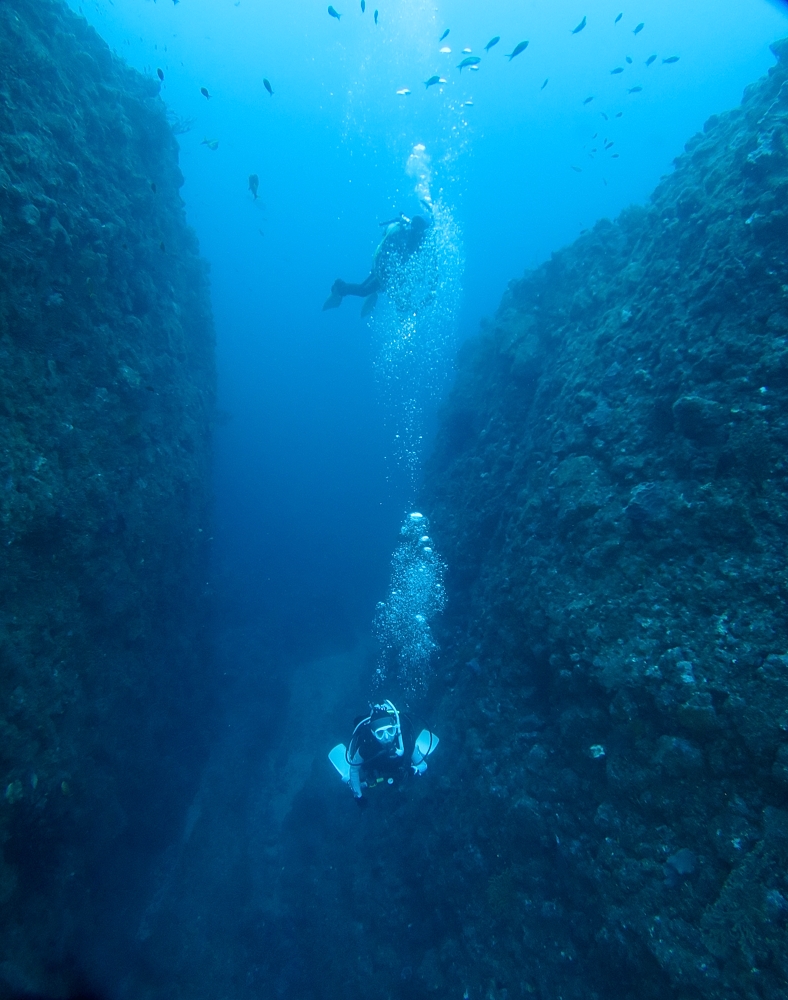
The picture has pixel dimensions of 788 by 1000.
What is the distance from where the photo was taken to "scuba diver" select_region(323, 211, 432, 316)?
13.4m

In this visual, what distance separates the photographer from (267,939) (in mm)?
8922

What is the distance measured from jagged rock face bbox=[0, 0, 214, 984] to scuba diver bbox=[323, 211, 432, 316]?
6.23 m

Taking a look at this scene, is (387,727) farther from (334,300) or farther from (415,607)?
A: (334,300)

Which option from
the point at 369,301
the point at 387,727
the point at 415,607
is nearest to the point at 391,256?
the point at 369,301

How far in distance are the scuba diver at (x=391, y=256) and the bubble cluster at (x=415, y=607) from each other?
328 inches

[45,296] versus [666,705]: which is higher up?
[45,296]

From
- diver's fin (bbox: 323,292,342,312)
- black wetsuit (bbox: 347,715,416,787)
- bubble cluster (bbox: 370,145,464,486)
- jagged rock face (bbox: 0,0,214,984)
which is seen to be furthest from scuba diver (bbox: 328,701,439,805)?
bubble cluster (bbox: 370,145,464,486)

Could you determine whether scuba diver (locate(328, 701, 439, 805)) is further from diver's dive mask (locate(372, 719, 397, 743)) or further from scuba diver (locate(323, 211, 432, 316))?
scuba diver (locate(323, 211, 432, 316))

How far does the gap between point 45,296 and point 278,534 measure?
19.2 m

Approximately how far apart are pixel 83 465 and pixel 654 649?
8147mm

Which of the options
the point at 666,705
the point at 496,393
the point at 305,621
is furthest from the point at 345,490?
the point at 666,705

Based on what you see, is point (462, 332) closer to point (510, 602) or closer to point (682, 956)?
point (510, 602)

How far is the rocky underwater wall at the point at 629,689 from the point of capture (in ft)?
12.3

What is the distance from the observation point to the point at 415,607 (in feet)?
40.8
